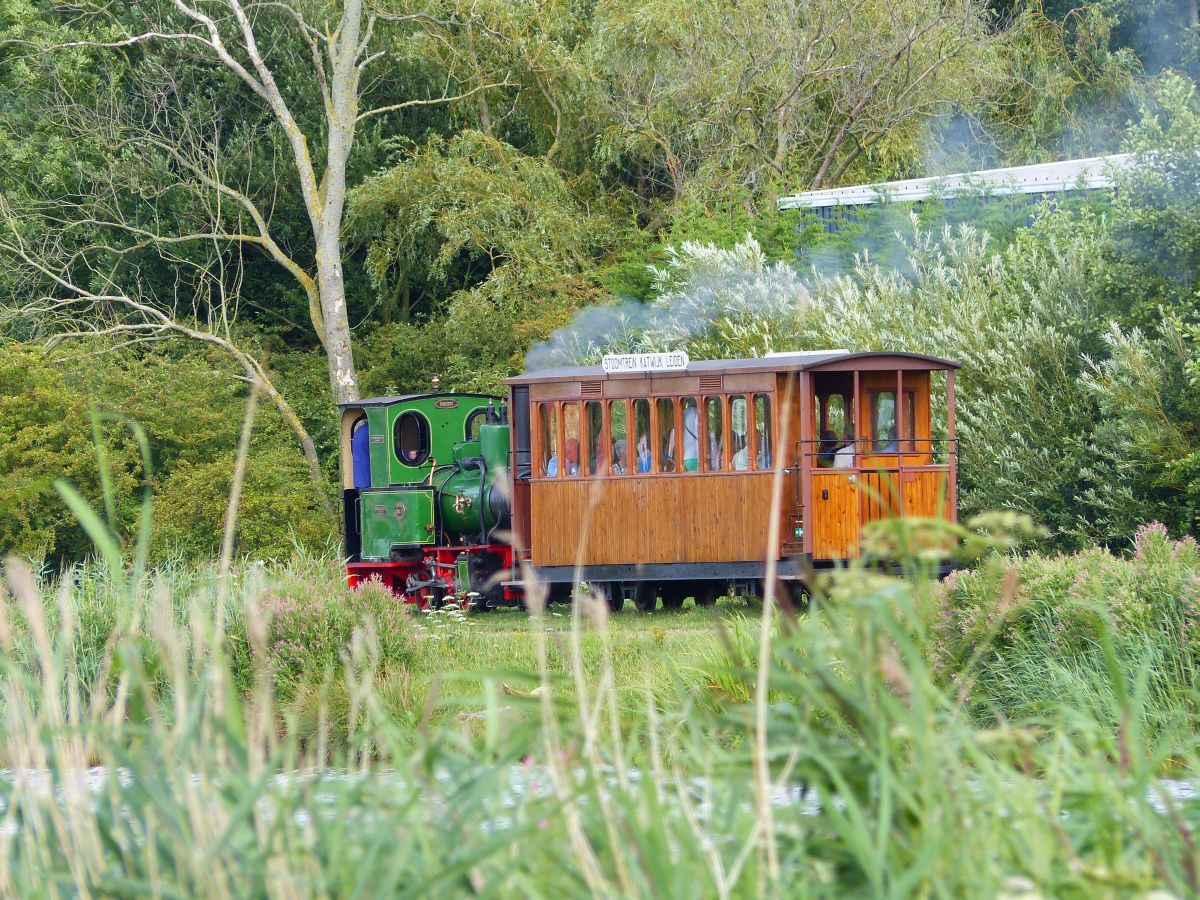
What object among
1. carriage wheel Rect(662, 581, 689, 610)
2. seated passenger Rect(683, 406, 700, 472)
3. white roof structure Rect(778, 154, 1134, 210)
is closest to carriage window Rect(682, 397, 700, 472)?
seated passenger Rect(683, 406, 700, 472)

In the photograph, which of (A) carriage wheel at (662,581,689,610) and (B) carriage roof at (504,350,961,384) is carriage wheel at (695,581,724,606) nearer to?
(A) carriage wheel at (662,581,689,610)

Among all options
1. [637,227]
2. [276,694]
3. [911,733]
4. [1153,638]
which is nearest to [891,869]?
[911,733]

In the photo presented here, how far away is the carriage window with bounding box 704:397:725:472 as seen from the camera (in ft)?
56.2

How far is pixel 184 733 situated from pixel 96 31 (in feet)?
93.6

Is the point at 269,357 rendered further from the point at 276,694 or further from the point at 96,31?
the point at 276,694

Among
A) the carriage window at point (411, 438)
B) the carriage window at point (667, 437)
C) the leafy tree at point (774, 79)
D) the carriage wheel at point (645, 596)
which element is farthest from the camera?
the leafy tree at point (774, 79)

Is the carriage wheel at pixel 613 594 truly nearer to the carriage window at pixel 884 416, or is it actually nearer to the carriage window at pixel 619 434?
the carriage window at pixel 619 434

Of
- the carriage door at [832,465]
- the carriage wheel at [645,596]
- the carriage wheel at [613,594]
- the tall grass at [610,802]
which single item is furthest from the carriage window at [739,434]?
the tall grass at [610,802]

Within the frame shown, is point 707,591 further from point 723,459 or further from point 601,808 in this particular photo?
point 601,808

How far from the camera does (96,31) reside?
2950 cm

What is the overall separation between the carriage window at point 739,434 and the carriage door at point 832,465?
609 millimetres

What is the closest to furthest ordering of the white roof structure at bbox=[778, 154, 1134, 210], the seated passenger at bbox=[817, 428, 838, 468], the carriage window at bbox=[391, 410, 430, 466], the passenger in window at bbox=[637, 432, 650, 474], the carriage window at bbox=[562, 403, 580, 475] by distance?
1. the seated passenger at bbox=[817, 428, 838, 468]
2. the passenger in window at bbox=[637, 432, 650, 474]
3. the carriage window at bbox=[562, 403, 580, 475]
4. the carriage window at bbox=[391, 410, 430, 466]
5. the white roof structure at bbox=[778, 154, 1134, 210]

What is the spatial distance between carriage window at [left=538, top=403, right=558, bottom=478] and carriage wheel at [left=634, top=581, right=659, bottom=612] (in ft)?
5.22

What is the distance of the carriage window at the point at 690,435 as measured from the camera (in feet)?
56.6
